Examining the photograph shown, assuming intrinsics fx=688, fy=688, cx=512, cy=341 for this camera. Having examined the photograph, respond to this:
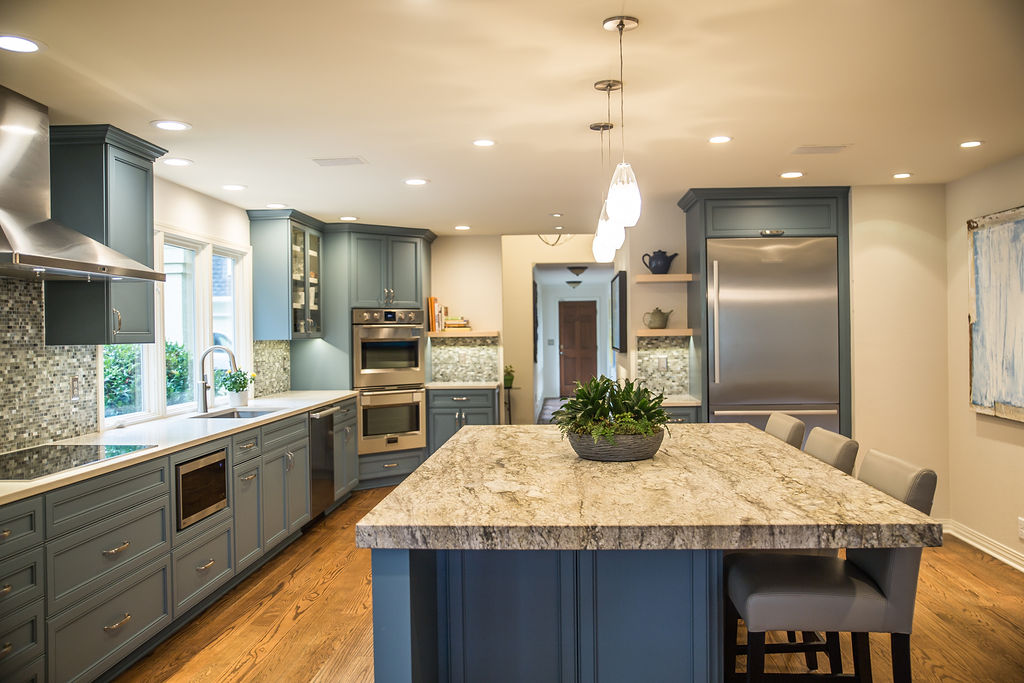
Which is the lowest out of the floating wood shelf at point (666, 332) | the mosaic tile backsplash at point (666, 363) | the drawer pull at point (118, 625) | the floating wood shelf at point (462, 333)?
the drawer pull at point (118, 625)

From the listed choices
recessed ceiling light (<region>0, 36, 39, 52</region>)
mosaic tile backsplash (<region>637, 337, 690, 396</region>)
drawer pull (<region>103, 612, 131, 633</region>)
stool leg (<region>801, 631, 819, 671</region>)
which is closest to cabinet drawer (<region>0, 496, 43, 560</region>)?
drawer pull (<region>103, 612, 131, 633</region>)

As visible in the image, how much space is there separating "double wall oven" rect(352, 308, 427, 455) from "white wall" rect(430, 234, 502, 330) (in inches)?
28.4

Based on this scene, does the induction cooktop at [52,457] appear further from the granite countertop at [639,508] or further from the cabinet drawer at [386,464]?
the cabinet drawer at [386,464]

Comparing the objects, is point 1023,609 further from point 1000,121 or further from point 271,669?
point 271,669

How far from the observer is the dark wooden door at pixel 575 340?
14117 mm

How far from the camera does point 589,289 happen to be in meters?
13.6

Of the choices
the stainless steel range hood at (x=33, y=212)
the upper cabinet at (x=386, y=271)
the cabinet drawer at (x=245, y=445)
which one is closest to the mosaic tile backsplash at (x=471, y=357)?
the upper cabinet at (x=386, y=271)

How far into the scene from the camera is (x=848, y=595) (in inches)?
77.2

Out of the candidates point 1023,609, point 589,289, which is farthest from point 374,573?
point 589,289

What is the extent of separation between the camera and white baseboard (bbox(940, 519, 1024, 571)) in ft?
13.1

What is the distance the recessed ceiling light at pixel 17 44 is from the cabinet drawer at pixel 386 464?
4.18 m

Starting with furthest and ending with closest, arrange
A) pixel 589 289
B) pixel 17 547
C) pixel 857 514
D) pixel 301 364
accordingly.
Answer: pixel 589 289 → pixel 301 364 → pixel 17 547 → pixel 857 514

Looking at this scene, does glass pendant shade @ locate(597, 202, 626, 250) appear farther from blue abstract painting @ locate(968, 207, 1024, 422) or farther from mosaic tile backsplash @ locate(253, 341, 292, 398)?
mosaic tile backsplash @ locate(253, 341, 292, 398)

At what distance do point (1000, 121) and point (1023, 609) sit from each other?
7.78ft
